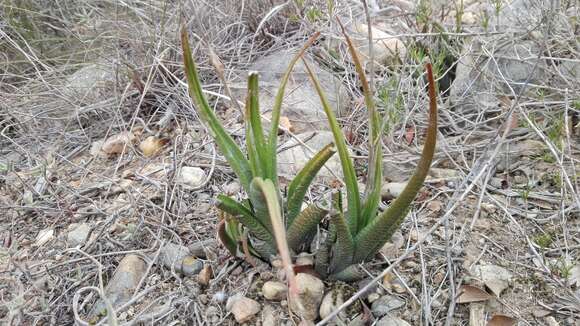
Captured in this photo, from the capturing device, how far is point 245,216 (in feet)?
3.84

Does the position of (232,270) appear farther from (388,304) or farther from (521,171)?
(521,171)

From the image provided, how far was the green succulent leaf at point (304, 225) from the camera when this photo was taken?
1.13 metres

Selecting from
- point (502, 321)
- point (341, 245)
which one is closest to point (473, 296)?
point (502, 321)

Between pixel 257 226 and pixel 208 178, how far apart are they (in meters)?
0.51

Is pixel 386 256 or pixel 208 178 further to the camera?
pixel 208 178

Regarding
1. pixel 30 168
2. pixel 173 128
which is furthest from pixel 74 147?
pixel 173 128

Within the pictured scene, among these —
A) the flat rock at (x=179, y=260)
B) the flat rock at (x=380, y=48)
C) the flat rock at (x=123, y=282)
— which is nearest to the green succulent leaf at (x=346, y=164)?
the flat rock at (x=179, y=260)

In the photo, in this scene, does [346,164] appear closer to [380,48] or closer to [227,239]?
[227,239]

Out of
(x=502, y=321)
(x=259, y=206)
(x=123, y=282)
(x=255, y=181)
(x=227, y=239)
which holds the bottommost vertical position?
(x=502, y=321)

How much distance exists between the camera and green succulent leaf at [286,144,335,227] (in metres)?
1.06

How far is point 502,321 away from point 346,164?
0.51 m

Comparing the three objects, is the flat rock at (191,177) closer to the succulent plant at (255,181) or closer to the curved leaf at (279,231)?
the succulent plant at (255,181)

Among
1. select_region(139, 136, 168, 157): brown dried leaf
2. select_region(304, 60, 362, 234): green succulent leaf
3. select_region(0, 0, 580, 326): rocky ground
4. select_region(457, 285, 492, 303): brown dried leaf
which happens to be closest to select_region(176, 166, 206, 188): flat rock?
select_region(0, 0, 580, 326): rocky ground

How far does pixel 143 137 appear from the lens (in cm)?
203
